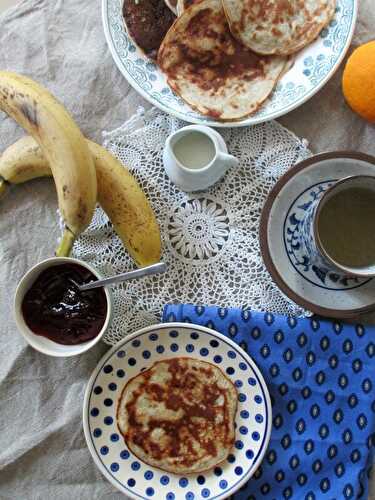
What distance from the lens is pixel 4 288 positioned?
1.29 m

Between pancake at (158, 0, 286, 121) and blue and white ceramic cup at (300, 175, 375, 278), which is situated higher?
pancake at (158, 0, 286, 121)

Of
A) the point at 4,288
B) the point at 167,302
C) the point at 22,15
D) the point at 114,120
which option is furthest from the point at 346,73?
the point at 4,288

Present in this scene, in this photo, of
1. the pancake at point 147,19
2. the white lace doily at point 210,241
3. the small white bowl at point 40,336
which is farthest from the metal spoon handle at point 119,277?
the pancake at point 147,19

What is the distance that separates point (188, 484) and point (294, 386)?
300mm

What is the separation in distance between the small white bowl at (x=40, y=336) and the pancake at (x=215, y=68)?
432mm

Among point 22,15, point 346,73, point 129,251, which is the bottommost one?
point 129,251

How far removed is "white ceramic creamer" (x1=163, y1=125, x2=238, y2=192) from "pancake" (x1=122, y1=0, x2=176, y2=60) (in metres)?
0.24

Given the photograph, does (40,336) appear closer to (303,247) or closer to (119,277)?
(119,277)

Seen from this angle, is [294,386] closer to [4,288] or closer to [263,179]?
[263,179]

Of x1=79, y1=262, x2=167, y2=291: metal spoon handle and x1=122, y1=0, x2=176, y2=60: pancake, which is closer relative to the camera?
x1=79, y1=262, x2=167, y2=291: metal spoon handle

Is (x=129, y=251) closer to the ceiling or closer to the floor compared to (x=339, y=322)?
closer to the ceiling

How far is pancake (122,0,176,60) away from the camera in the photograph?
4.14 feet

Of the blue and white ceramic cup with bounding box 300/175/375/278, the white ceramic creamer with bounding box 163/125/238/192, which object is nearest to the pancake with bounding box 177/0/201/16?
the white ceramic creamer with bounding box 163/125/238/192

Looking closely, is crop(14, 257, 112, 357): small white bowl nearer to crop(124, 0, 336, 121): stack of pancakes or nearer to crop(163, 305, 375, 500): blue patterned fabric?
crop(163, 305, 375, 500): blue patterned fabric
